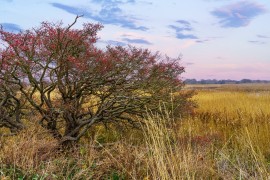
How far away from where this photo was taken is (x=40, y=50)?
6.75 metres

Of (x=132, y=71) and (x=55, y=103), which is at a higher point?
(x=132, y=71)

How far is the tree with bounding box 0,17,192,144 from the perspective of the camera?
6645 millimetres

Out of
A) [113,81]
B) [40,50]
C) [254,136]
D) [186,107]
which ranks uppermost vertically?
[40,50]

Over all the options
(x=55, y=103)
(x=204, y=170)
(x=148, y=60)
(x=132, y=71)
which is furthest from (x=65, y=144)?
(x=204, y=170)

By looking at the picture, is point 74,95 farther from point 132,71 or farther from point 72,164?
point 72,164

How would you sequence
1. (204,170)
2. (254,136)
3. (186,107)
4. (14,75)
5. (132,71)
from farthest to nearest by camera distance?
(254,136) → (186,107) → (132,71) → (14,75) → (204,170)

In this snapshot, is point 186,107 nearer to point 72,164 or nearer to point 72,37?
point 72,37

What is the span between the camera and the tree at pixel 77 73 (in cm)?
664

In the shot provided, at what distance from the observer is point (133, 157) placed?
202 inches

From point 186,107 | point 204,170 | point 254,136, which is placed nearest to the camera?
point 204,170

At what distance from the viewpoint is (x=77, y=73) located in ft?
23.1

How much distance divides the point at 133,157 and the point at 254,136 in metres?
5.31

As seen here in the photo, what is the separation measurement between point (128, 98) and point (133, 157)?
2.26 meters

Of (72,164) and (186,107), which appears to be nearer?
(72,164)
